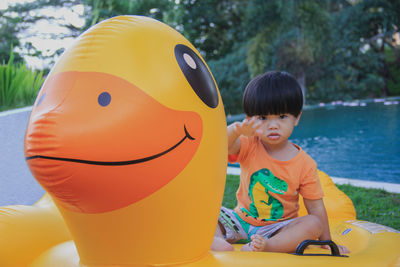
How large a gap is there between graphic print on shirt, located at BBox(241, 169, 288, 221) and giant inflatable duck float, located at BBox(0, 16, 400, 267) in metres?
0.46

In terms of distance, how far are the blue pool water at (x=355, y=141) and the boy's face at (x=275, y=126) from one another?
373 cm

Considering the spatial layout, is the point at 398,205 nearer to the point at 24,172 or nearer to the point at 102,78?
the point at 102,78

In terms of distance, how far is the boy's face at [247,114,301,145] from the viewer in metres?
1.74

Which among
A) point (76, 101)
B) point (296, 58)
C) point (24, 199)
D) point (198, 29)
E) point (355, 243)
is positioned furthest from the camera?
point (198, 29)

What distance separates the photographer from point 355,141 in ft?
25.2

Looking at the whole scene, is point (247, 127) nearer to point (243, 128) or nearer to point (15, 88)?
point (243, 128)

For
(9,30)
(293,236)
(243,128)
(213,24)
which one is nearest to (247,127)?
(243,128)

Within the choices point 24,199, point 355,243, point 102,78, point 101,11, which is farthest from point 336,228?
point 101,11

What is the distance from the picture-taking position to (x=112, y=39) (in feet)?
3.81

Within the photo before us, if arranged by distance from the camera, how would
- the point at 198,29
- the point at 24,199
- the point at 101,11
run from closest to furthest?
the point at 24,199
the point at 101,11
the point at 198,29

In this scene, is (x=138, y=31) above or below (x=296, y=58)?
above

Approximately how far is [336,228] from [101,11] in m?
15.9

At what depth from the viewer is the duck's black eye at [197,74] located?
1230 mm

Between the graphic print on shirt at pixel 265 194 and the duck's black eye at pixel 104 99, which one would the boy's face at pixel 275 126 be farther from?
the duck's black eye at pixel 104 99
